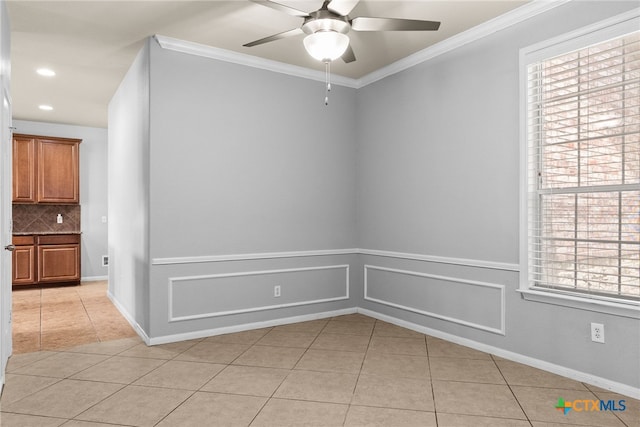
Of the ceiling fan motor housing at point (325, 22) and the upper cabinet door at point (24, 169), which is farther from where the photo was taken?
the upper cabinet door at point (24, 169)

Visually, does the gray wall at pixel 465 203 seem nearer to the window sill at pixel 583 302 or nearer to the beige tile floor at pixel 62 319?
the window sill at pixel 583 302

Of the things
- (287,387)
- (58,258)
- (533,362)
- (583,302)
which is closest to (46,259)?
(58,258)

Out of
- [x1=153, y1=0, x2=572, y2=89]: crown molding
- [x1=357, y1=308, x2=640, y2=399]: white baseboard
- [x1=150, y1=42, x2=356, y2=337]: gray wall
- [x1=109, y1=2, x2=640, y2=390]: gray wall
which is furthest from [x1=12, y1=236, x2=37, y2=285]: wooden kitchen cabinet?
[x1=357, y1=308, x2=640, y2=399]: white baseboard

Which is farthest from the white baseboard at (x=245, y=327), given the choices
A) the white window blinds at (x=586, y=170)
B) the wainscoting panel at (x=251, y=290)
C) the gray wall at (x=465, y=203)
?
the white window blinds at (x=586, y=170)

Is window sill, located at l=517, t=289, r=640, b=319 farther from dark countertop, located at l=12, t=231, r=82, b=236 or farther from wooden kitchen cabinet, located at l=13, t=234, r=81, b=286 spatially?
dark countertop, located at l=12, t=231, r=82, b=236

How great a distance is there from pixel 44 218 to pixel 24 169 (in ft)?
3.23

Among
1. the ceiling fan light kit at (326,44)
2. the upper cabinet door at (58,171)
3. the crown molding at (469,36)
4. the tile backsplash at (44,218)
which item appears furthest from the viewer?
the tile backsplash at (44,218)

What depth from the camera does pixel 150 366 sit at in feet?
10.9

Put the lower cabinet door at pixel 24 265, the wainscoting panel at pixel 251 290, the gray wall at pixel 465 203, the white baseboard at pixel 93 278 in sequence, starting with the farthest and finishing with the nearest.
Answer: the white baseboard at pixel 93 278 → the lower cabinet door at pixel 24 265 → the wainscoting panel at pixel 251 290 → the gray wall at pixel 465 203

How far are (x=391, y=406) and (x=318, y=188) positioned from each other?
8.94 feet

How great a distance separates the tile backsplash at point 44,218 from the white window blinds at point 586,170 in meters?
7.49

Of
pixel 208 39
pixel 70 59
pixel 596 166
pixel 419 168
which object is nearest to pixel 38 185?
pixel 70 59

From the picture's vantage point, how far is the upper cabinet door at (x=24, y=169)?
6.85 m

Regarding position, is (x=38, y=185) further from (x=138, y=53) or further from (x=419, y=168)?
(x=419, y=168)
